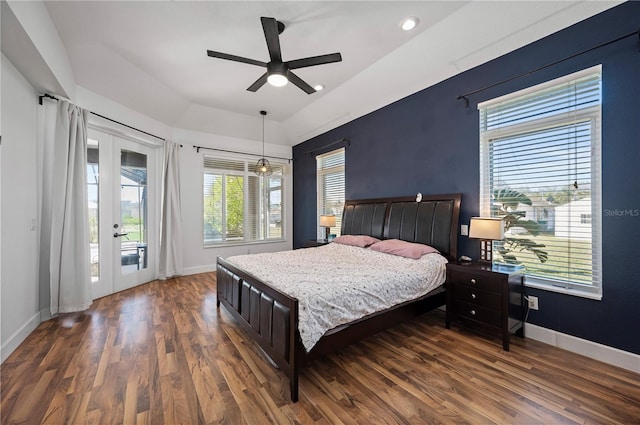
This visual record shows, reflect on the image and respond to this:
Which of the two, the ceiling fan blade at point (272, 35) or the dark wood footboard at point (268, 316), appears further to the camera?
the ceiling fan blade at point (272, 35)

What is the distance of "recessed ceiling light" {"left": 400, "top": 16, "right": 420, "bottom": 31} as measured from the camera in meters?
2.71

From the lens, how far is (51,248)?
3.02 metres

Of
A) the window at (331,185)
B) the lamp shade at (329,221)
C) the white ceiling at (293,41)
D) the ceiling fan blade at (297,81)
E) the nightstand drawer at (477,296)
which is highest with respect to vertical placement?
the white ceiling at (293,41)

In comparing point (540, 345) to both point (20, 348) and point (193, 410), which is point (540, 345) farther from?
point (20, 348)

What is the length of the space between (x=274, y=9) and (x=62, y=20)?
7.01 feet

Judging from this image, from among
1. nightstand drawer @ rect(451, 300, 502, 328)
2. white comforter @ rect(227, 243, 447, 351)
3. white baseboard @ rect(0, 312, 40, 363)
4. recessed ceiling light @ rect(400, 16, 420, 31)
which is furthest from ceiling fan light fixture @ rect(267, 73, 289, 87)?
white baseboard @ rect(0, 312, 40, 363)

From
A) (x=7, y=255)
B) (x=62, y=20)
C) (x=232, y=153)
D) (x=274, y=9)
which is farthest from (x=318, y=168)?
(x=7, y=255)

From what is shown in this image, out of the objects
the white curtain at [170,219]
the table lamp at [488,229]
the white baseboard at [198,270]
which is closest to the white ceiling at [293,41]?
the white curtain at [170,219]

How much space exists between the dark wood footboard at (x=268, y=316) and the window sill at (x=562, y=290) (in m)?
2.44

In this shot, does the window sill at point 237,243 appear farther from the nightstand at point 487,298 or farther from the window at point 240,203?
the nightstand at point 487,298

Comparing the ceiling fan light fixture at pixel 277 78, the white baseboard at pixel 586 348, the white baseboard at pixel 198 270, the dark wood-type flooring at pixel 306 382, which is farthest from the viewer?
the white baseboard at pixel 198 270

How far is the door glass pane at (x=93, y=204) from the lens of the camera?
3.72 meters

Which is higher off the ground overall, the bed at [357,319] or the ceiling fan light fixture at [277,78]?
the ceiling fan light fixture at [277,78]

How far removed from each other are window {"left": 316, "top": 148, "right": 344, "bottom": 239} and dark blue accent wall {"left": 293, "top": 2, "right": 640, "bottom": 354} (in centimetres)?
116
